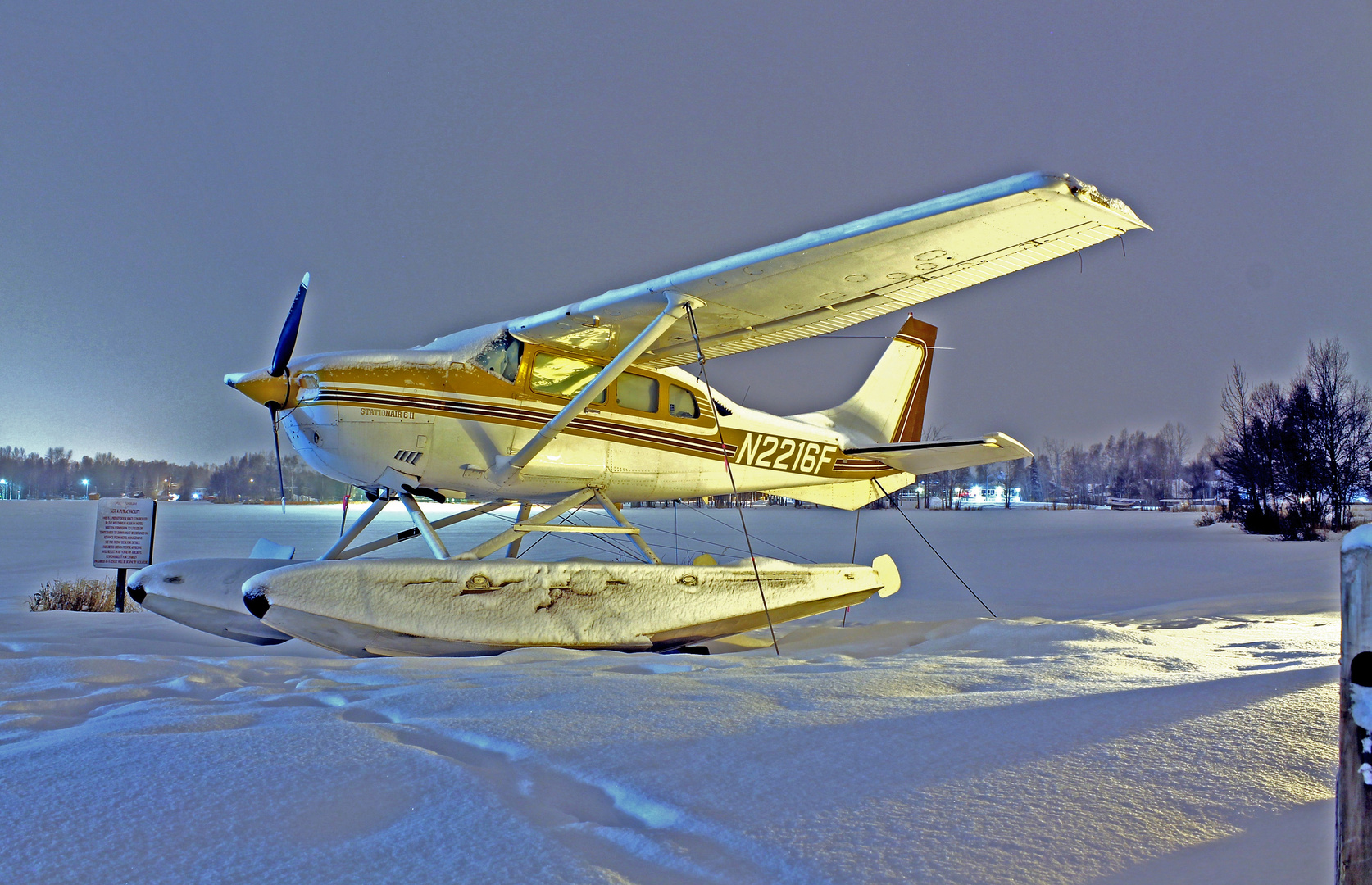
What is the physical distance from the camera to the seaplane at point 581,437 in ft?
16.7

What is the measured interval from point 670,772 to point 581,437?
5.15 m

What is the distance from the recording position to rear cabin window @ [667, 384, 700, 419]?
7586 mm

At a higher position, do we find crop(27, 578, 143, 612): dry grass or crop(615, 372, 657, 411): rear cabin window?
crop(615, 372, 657, 411): rear cabin window

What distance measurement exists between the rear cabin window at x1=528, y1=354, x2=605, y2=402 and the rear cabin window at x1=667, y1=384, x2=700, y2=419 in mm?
815

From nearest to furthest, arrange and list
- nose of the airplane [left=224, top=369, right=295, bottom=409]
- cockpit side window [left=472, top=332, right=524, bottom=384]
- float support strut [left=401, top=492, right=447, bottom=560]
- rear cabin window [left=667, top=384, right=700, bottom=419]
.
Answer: nose of the airplane [left=224, top=369, right=295, bottom=409] → float support strut [left=401, top=492, right=447, bottom=560] → cockpit side window [left=472, top=332, right=524, bottom=384] → rear cabin window [left=667, top=384, right=700, bottom=419]

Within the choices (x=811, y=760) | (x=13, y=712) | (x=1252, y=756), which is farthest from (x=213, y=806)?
(x=1252, y=756)

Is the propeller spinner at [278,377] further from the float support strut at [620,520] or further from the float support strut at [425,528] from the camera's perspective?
the float support strut at [620,520]

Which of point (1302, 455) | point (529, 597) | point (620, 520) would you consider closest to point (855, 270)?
point (620, 520)

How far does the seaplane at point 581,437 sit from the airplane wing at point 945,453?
0.19ft

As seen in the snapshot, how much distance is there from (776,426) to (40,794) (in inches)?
288

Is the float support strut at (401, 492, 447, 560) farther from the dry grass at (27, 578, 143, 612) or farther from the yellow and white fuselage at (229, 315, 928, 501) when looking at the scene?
the dry grass at (27, 578, 143, 612)

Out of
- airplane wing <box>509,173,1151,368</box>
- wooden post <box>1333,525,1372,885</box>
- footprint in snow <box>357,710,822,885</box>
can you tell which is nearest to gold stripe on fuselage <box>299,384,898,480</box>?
airplane wing <box>509,173,1151,368</box>

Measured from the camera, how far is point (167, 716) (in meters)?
2.55

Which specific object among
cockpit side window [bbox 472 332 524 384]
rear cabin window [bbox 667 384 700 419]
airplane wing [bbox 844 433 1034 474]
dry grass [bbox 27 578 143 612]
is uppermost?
cockpit side window [bbox 472 332 524 384]
